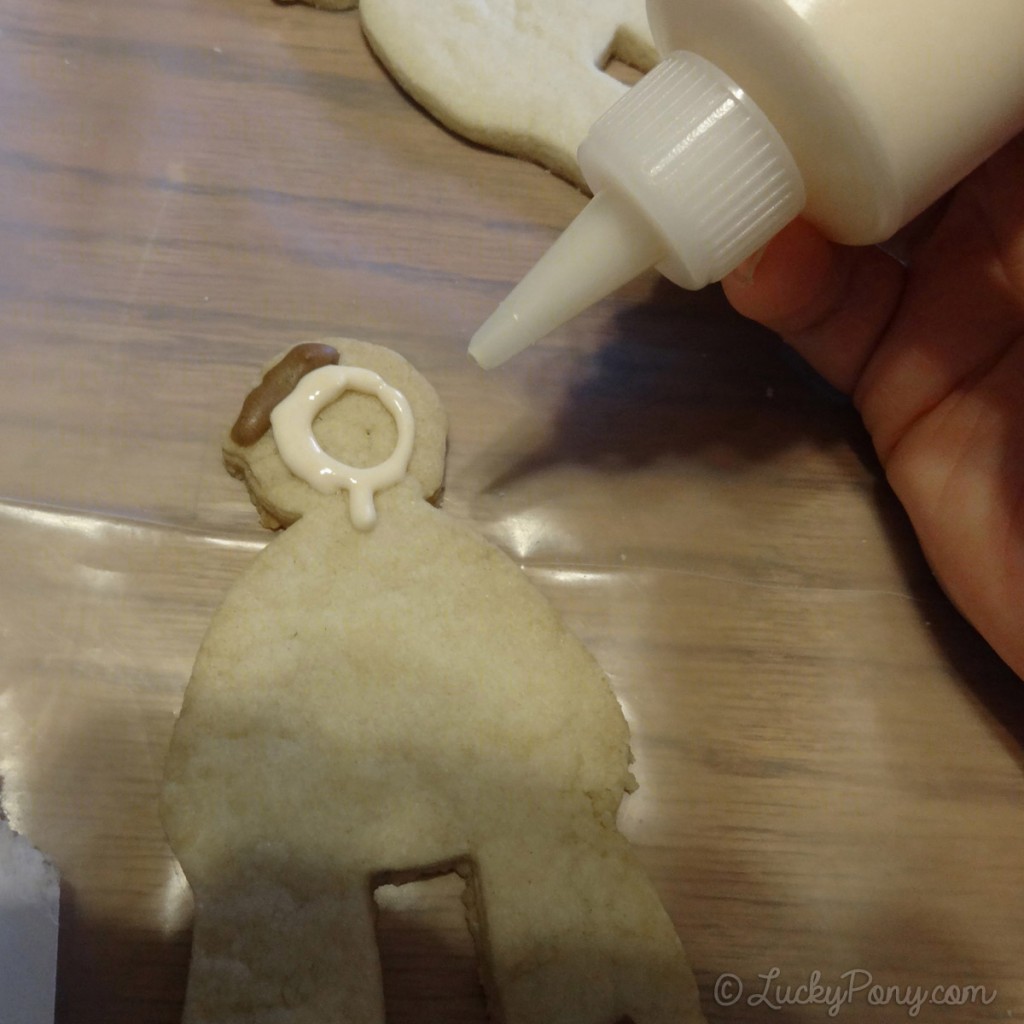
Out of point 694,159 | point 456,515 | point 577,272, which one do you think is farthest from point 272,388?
point 694,159

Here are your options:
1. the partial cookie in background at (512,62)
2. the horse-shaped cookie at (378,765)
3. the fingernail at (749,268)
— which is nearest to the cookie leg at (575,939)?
the horse-shaped cookie at (378,765)

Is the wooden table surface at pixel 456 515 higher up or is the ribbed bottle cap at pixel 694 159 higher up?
the ribbed bottle cap at pixel 694 159

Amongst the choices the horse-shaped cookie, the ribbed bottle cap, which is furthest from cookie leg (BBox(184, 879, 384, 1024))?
the ribbed bottle cap

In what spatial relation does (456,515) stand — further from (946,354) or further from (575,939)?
(946,354)

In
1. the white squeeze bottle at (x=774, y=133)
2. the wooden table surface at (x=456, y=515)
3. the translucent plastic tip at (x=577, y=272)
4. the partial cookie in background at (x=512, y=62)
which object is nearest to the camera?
the white squeeze bottle at (x=774, y=133)

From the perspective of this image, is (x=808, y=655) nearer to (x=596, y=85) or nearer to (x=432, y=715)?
(x=432, y=715)

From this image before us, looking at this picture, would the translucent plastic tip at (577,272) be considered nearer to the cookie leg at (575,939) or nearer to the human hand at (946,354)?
the human hand at (946,354)

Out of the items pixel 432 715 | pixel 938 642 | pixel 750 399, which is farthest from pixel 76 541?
pixel 938 642
